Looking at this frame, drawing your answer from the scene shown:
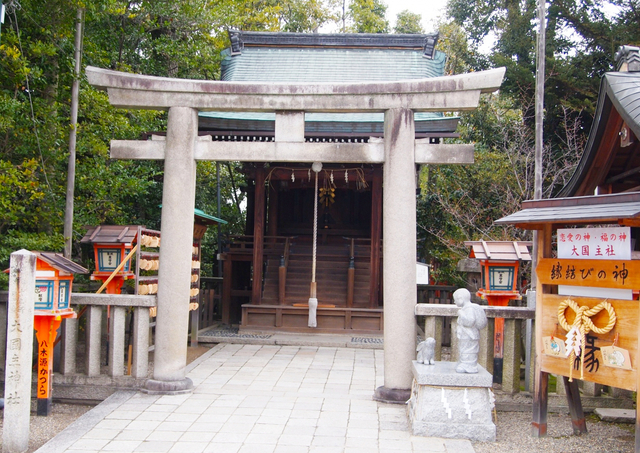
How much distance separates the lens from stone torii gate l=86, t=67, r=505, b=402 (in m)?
6.44

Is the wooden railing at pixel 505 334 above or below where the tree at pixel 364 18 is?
below

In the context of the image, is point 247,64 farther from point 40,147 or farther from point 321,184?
point 40,147

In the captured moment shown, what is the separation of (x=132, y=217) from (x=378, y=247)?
6.64m

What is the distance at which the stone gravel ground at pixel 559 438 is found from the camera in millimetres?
5207

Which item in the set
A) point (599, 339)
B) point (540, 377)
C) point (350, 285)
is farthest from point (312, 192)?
point (599, 339)

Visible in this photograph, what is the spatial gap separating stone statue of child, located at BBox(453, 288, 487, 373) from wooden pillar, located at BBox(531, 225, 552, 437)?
56 cm

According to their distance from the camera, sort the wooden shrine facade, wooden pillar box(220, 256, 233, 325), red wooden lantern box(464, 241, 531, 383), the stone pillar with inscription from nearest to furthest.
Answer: the stone pillar with inscription
red wooden lantern box(464, 241, 531, 383)
the wooden shrine facade
wooden pillar box(220, 256, 233, 325)

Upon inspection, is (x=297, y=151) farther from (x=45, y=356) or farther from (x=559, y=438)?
(x=559, y=438)

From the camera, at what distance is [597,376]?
4785 mm

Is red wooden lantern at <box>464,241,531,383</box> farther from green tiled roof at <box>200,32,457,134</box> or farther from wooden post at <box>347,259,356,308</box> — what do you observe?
green tiled roof at <box>200,32,457,134</box>

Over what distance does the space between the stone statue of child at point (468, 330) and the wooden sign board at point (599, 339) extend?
62 centimetres

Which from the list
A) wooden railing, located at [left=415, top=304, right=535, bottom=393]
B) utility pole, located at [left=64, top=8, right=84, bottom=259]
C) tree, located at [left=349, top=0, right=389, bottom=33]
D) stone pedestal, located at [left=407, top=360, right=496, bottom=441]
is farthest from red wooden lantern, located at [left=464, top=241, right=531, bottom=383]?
tree, located at [left=349, top=0, right=389, bottom=33]

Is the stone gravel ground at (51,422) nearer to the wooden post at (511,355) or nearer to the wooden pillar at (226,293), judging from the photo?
the wooden post at (511,355)

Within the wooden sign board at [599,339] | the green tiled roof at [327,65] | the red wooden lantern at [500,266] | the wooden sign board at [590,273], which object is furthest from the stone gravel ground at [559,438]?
the green tiled roof at [327,65]
